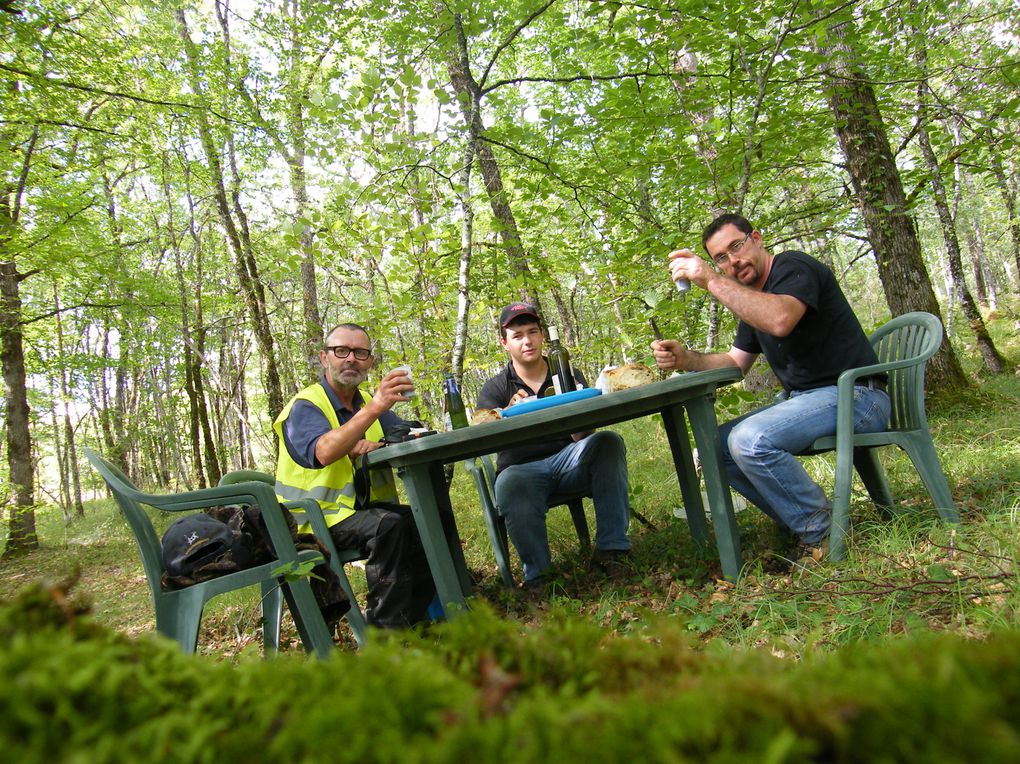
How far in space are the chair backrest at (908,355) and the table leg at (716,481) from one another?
2.76 feet

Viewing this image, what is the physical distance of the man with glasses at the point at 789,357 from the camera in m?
2.70

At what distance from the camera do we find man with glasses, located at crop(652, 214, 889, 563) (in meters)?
2.70

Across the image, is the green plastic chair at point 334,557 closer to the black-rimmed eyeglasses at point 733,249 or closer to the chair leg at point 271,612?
the chair leg at point 271,612

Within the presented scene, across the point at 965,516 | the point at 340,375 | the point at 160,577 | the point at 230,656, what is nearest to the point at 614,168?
the point at 340,375

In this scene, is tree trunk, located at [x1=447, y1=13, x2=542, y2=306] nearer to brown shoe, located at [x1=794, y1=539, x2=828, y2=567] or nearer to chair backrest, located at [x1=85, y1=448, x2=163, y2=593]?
brown shoe, located at [x1=794, y1=539, x2=828, y2=567]

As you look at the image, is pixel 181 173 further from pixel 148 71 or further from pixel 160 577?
pixel 160 577

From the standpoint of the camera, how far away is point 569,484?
3.53 metres

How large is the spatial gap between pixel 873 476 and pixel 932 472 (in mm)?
446

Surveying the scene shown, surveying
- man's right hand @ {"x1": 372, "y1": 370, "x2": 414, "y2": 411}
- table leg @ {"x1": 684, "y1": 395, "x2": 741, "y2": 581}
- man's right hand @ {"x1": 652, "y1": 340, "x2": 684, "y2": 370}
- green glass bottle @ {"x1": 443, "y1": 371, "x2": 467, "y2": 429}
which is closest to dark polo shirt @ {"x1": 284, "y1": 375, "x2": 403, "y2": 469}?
man's right hand @ {"x1": 372, "y1": 370, "x2": 414, "y2": 411}

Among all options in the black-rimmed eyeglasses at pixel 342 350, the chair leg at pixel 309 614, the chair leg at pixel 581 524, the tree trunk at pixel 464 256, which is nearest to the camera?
the chair leg at pixel 309 614

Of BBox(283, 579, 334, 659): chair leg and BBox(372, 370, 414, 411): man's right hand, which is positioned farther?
BBox(372, 370, 414, 411): man's right hand

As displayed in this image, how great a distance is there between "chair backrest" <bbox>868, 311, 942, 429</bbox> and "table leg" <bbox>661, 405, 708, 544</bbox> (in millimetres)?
992

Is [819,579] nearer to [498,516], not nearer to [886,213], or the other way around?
[498,516]

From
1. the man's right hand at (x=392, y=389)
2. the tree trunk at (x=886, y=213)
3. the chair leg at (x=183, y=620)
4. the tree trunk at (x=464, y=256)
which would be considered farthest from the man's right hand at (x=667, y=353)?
the tree trunk at (x=886, y=213)
